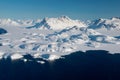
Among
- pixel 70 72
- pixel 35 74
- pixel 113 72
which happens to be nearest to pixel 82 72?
pixel 70 72

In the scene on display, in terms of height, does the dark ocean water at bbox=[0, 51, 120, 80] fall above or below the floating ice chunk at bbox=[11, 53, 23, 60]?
below

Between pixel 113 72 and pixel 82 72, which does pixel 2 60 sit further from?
pixel 113 72

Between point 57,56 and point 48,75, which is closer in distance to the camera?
point 48,75

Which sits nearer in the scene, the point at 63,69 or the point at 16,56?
the point at 63,69

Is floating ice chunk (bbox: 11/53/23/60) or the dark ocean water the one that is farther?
floating ice chunk (bbox: 11/53/23/60)

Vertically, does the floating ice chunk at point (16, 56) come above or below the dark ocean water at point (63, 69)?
above

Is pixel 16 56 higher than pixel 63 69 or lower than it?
higher

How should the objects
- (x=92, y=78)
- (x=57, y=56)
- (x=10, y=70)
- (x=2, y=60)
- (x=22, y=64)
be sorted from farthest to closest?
(x=57, y=56), (x=2, y=60), (x=22, y=64), (x=10, y=70), (x=92, y=78)

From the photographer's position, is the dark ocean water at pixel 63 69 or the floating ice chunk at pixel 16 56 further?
the floating ice chunk at pixel 16 56
